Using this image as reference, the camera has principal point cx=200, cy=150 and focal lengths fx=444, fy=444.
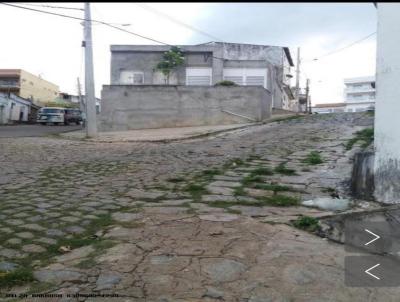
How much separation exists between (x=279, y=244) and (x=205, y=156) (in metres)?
6.28

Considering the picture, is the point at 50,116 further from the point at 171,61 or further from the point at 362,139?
the point at 362,139

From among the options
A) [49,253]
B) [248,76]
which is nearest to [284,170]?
[49,253]

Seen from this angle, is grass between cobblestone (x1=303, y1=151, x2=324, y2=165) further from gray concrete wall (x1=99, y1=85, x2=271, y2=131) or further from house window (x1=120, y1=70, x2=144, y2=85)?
house window (x1=120, y1=70, x2=144, y2=85)

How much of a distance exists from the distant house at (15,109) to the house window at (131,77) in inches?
634

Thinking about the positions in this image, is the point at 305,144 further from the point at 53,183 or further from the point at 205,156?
the point at 53,183

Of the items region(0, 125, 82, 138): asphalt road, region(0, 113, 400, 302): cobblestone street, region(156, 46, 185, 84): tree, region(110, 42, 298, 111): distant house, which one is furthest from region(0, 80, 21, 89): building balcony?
region(0, 113, 400, 302): cobblestone street

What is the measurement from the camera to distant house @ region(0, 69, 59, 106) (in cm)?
5459

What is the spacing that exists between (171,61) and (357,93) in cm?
7277

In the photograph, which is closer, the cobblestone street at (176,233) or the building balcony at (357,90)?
the cobblestone street at (176,233)

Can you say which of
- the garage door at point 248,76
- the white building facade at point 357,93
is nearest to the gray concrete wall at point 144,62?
the garage door at point 248,76

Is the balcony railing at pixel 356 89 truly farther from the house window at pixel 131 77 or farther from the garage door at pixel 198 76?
the house window at pixel 131 77

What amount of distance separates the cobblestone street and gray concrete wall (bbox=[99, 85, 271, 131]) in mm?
12500

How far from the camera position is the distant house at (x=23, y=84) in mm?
54594

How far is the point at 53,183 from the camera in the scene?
742 cm
